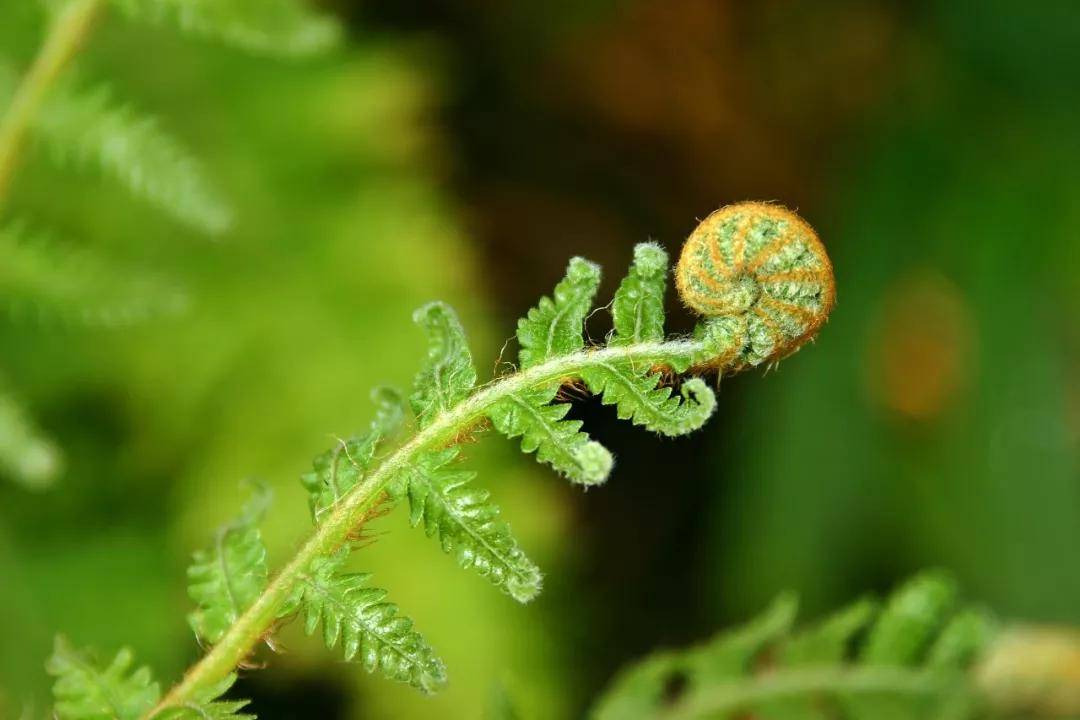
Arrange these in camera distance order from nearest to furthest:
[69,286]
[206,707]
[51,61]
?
[206,707]
[51,61]
[69,286]

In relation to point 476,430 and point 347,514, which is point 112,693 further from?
point 476,430

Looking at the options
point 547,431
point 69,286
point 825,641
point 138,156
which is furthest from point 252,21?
point 825,641

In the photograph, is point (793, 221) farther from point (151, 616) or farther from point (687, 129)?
point (687, 129)

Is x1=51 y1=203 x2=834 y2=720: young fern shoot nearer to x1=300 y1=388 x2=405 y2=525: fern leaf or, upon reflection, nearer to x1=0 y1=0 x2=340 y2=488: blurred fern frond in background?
x1=300 y1=388 x2=405 y2=525: fern leaf

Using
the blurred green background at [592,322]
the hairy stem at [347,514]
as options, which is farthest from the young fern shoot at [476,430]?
the blurred green background at [592,322]

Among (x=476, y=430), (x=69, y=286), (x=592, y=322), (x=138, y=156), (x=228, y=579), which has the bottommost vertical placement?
(x=228, y=579)

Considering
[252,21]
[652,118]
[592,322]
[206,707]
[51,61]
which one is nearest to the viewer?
[206,707]

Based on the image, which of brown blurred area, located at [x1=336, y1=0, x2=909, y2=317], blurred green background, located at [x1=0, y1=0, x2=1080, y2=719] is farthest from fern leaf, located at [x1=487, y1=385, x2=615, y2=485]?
brown blurred area, located at [x1=336, y1=0, x2=909, y2=317]
